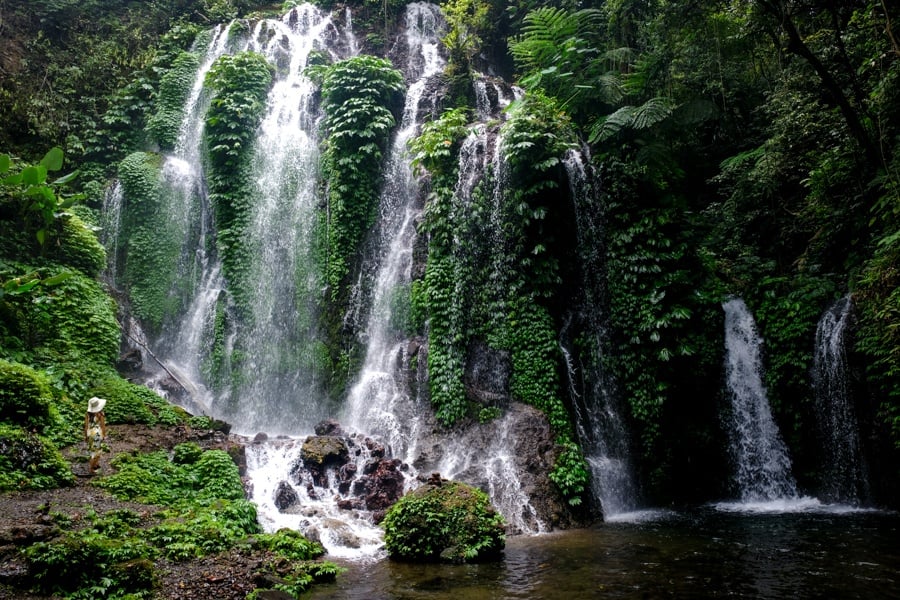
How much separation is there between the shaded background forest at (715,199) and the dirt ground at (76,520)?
4.61 meters

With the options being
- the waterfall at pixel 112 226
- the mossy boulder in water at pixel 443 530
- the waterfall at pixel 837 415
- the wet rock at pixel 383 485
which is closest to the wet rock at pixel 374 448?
the wet rock at pixel 383 485

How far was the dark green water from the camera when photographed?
20.7ft

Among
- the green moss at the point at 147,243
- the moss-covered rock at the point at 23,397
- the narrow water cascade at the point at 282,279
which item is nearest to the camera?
the moss-covered rock at the point at 23,397

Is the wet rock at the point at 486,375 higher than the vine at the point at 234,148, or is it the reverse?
the vine at the point at 234,148

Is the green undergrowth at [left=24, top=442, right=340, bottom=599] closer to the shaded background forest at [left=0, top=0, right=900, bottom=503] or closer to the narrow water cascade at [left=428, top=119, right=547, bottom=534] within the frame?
the narrow water cascade at [left=428, top=119, right=547, bottom=534]

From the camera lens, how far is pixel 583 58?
15.4 metres

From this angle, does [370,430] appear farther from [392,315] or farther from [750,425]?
[750,425]

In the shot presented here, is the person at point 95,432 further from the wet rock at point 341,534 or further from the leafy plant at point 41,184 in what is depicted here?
the leafy plant at point 41,184

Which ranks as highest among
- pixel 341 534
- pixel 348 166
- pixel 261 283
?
pixel 348 166

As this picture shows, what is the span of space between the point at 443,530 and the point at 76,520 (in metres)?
4.73

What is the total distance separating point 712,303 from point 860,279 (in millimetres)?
2714

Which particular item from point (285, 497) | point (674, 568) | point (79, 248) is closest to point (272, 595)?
point (285, 497)

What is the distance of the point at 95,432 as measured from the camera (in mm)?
8992

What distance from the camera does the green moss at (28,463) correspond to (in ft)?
25.5
